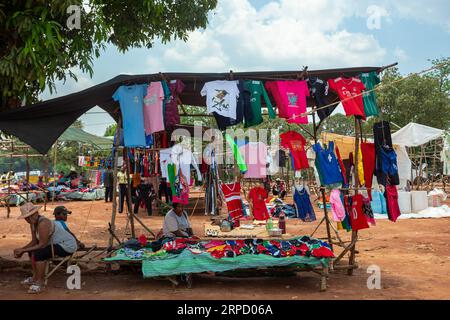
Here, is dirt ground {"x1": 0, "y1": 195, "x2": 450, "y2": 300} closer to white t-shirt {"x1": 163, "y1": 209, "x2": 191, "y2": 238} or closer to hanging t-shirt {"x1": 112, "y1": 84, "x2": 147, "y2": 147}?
white t-shirt {"x1": 163, "y1": 209, "x2": 191, "y2": 238}

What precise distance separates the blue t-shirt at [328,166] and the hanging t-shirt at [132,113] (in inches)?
110

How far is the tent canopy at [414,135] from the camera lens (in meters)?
17.1

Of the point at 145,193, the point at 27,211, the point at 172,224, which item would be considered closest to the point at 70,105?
the point at 27,211

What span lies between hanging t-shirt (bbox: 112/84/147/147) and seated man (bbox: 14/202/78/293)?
165cm

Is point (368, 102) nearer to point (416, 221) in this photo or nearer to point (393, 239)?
point (393, 239)

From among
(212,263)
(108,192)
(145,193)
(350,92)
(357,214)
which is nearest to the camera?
(212,263)

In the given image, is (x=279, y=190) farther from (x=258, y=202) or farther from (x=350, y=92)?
(x=350, y=92)

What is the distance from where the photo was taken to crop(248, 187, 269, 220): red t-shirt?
25.1 ft

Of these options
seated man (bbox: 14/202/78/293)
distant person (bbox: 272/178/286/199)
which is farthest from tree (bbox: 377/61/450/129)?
seated man (bbox: 14/202/78/293)

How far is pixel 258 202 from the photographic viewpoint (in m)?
7.66

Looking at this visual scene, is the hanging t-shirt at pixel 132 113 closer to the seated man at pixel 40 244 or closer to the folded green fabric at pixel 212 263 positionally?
the seated man at pixel 40 244

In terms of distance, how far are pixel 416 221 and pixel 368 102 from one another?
27.7 ft

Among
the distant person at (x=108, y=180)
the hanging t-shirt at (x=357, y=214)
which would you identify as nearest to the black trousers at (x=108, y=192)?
the distant person at (x=108, y=180)

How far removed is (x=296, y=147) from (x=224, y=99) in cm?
149
